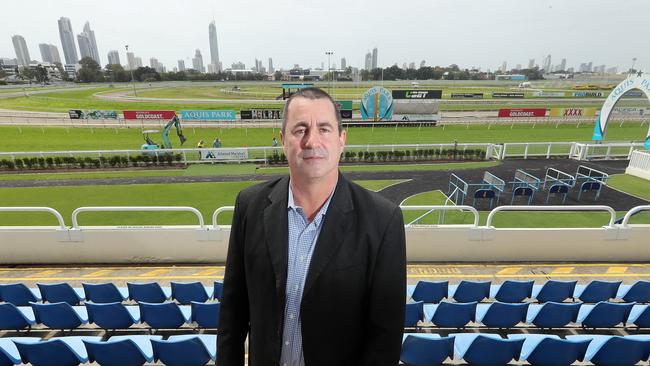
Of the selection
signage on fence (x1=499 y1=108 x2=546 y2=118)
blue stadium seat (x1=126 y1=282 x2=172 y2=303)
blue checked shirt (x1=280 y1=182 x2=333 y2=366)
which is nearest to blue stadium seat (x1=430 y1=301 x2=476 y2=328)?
blue checked shirt (x1=280 y1=182 x2=333 y2=366)

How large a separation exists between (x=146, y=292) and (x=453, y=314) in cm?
487

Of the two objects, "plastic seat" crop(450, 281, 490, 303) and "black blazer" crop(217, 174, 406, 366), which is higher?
"black blazer" crop(217, 174, 406, 366)

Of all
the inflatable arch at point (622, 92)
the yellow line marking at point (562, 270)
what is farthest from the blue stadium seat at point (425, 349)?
the inflatable arch at point (622, 92)

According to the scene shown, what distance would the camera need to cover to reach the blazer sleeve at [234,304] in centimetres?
194

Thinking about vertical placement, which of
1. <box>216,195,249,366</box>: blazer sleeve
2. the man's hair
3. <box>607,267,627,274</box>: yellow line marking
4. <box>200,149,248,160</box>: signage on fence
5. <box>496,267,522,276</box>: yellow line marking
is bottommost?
<box>200,149,248,160</box>: signage on fence

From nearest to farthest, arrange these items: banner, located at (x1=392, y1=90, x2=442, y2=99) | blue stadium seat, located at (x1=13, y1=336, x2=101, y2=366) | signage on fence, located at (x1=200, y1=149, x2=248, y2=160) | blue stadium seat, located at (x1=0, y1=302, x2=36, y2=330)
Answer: blue stadium seat, located at (x1=13, y1=336, x2=101, y2=366) → blue stadium seat, located at (x1=0, y1=302, x2=36, y2=330) → signage on fence, located at (x1=200, y1=149, x2=248, y2=160) → banner, located at (x1=392, y1=90, x2=442, y2=99)

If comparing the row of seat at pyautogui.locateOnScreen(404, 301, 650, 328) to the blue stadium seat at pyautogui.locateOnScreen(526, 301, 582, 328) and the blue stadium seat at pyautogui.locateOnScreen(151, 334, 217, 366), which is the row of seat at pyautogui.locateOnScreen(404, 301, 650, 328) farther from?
the blue stadium seat at pyautogui.locateOnScreen(151, 334, 217, 366)

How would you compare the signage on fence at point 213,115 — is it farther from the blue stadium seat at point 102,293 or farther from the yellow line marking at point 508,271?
the yellow line marking at point 508,271

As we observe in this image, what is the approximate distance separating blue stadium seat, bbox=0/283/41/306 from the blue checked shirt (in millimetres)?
5721

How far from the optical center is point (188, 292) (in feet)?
17.3

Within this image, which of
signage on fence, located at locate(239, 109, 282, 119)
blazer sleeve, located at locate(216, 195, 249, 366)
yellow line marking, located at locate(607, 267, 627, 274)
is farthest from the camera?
signage on fence, located at locate(239, 109, 282, 119)

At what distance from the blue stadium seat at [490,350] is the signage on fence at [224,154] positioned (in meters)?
20.1

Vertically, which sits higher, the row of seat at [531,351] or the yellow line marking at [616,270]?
the row of seat at [531,351]

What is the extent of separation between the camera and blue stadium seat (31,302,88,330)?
4.43 meters
